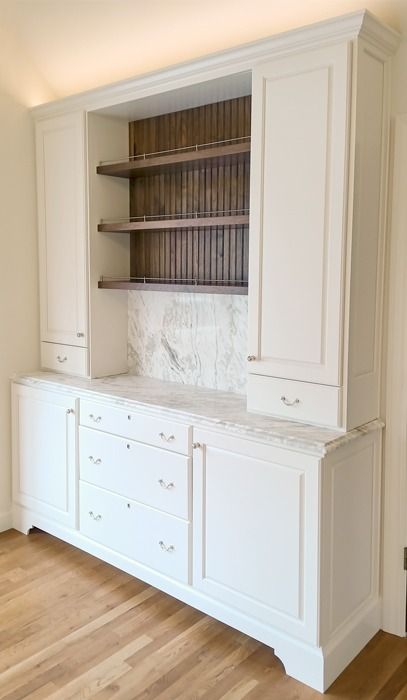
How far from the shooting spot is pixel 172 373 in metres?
3.31

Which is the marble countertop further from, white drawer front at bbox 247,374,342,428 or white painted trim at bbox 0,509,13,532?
white painted trim at bbox 0,509,13,532

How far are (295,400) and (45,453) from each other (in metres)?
1.54

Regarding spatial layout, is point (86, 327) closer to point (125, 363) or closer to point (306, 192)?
point (125, 363)

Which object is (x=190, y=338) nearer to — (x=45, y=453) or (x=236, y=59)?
(x=45, y=453)

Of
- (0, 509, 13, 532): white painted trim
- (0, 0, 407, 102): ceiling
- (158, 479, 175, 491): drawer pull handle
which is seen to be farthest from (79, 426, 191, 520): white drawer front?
(0, 0, 407, 102): ceiling

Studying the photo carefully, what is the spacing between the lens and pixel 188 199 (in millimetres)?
3117

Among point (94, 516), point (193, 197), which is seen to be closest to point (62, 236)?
point (193, 197)

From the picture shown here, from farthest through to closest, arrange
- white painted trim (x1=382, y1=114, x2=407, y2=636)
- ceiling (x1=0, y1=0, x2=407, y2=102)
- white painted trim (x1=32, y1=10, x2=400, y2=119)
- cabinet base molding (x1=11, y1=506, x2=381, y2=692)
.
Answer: ceiling (x1=0, y1=0, x2=407, y2=102) → white painted trim (x1=382, y1=114, x2=407, y2=636) → cabinet base molding (x1=11, y1=506, x2=381, y2=692) → white painted trim (x1=32, y1=10, x2=400, y2=119)

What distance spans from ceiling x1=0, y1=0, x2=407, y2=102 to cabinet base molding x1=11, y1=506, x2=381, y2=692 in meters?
2.28

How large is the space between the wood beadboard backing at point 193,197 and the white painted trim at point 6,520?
4.98 feet

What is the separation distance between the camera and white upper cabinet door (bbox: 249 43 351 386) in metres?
2.23

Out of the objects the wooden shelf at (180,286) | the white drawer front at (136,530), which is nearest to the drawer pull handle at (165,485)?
the white drawer front at (136,530)

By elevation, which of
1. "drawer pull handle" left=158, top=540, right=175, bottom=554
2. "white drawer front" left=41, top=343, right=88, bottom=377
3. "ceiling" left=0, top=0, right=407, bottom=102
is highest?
"ceiling" left=0, top=0, right=407, bottom=102

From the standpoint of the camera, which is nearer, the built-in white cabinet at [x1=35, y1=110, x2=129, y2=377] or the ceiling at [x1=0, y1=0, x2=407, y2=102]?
the ceiling at [x1=0, y1=0, x2=407, y2=102]
